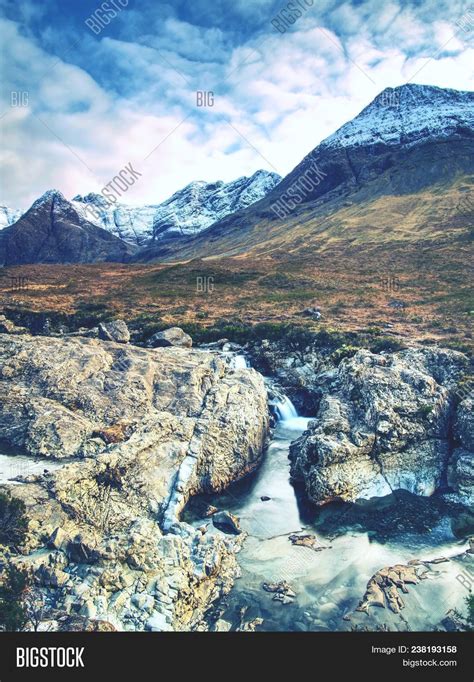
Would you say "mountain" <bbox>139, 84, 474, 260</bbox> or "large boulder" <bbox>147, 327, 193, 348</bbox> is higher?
"mountain" <bbox>139, 84, 474, 260</bbox>

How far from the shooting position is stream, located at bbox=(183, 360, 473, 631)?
17500mm

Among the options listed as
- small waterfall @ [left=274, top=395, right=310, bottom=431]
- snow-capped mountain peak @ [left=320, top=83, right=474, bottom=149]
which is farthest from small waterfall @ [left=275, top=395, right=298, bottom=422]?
snow-capped mountain peak @ [left=320, top=83, right=474, bottom=149]

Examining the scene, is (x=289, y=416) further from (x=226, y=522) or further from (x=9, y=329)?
(x=9, y=329)

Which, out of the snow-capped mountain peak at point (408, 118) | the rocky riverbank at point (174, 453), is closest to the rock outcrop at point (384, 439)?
the rocky riverbank at point (174, 453)

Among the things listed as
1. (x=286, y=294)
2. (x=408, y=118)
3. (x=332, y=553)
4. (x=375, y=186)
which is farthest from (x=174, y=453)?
(x=408, y=118)

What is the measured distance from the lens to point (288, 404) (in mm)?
37312

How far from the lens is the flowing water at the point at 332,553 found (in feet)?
57.5

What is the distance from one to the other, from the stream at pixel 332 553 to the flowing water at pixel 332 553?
0.04 metres

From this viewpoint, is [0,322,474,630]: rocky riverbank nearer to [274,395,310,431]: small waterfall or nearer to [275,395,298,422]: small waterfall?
[274,395,310,431]: small waterfall

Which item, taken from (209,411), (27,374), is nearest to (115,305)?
(27,374)

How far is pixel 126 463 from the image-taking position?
23.5 m

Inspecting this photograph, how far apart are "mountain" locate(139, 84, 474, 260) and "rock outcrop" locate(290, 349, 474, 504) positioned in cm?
8333

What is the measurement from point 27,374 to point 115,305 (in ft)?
116
